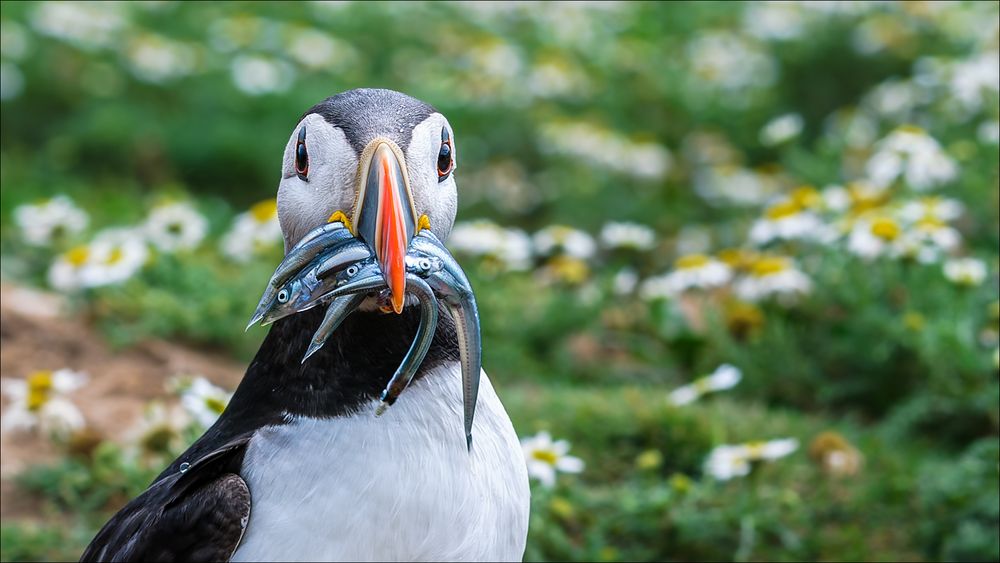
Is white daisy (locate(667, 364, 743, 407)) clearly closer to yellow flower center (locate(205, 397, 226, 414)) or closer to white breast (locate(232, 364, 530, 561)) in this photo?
yellow flower center (locate(205, 397, 226, 414))

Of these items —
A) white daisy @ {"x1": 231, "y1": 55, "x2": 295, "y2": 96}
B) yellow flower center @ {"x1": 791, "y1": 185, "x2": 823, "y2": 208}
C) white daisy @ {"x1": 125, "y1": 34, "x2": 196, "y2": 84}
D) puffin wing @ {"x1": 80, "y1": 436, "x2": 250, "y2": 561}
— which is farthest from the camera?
white daisy @ {"x1": 125, "y1": 34, "x2": 196, "y2": 84}

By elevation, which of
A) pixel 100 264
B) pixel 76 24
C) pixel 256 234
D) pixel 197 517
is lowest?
pixel 197 517

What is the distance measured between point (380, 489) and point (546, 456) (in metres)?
1.37

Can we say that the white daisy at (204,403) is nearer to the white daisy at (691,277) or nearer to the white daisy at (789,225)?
the white daisy at (691,277)

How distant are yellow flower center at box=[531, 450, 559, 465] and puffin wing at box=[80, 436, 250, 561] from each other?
1279 millimetres

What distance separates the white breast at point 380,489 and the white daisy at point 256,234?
8.69 ft

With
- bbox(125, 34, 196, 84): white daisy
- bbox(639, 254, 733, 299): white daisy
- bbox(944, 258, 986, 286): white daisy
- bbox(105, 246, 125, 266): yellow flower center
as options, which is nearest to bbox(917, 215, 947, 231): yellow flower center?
bbox(944, 258, 986, 286): white daisy

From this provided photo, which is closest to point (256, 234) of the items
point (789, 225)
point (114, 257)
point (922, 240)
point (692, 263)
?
point (114, 257)

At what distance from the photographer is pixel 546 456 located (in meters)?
3.55

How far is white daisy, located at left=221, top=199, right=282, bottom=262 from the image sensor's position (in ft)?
16.2

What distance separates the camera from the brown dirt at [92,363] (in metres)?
4.33

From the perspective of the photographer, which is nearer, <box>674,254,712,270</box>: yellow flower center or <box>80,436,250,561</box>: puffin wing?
<box>80,436,250,561</box>: puffin wing

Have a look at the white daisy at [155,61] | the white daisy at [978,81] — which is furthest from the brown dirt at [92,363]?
the white daisy at [978,81]

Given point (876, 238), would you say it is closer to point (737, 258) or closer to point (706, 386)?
point (737, 258)
